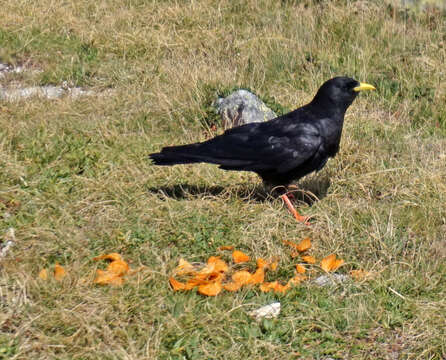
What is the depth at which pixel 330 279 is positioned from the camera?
397 cm

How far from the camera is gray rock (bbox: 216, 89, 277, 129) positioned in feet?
20.2

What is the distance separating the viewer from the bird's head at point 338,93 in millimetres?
5105

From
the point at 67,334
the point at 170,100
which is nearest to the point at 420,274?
the point at 67,334

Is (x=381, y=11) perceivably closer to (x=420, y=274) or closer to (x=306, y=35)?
(x=306, y=35)

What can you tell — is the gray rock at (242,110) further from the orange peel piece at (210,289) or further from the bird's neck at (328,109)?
the orange peel piece at (210,289)

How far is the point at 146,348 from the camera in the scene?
326 centimetres

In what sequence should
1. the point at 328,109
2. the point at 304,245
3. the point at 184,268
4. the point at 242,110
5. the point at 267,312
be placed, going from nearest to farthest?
the point at 267,312
the point at 184,268
the point at 304,245
the point at 328,109
the point at 242,110

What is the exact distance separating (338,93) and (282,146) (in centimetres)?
61

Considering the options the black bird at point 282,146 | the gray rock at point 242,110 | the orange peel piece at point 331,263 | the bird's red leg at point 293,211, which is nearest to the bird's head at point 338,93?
the black bird at point 282,146

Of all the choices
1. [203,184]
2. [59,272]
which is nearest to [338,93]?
[203,184]

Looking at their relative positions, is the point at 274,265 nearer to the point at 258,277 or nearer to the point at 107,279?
the point at 258,277

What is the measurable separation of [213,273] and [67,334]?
3.06 ft

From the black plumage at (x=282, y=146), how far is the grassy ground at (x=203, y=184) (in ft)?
0.88

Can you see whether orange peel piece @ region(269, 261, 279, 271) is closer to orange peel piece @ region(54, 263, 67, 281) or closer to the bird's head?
orange peel piece @ region(54, 263, 67, 281)
